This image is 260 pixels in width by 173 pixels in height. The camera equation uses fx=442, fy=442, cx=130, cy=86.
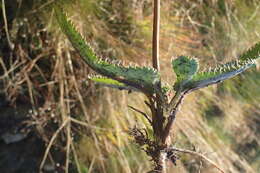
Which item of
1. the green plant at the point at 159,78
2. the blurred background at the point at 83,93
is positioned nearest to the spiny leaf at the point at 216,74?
the green plant at the point at 159,78

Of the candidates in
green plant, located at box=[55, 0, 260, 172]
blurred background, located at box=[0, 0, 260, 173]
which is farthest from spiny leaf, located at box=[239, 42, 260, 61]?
blurred background, located at box=[0, 0, 260, 173]

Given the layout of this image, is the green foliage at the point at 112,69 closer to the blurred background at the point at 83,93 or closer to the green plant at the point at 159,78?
the green plant at the point at 159,78

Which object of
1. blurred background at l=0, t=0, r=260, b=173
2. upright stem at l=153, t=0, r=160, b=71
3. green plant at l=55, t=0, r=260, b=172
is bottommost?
green plant at l=55, t=0, r=260, b=172

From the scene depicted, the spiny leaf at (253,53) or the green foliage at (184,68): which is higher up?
the spiny leaf at (253,53)

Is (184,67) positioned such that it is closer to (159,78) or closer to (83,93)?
(159,78)

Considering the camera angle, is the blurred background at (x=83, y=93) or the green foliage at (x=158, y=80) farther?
the blurred background at (x=83, y=93)

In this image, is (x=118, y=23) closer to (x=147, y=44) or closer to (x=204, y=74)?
(x=147, y=44)

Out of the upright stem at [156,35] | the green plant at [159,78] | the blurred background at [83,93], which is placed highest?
the blurred background at [83,93]

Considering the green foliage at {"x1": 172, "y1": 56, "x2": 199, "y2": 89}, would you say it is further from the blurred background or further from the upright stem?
the blurred background
